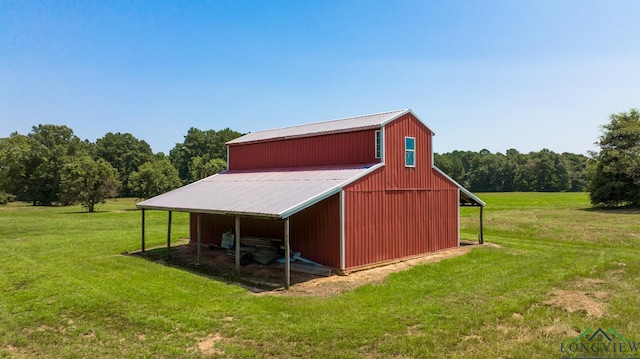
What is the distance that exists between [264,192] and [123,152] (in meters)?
92.7

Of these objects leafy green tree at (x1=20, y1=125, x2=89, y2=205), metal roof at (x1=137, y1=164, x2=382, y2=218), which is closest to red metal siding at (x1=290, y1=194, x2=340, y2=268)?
metal roof at (x1=137, y1=164, x2=382, y2=218)

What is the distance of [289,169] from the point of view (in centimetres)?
1900

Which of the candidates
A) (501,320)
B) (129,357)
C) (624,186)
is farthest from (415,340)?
(624,186)

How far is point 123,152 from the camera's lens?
3765 inches

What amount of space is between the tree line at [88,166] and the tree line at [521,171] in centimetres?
6919

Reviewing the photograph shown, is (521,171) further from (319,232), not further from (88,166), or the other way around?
(319,232)

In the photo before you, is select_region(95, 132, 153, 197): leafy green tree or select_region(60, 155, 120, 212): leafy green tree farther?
select_region(95, 132, 153, 197): leafy green tree

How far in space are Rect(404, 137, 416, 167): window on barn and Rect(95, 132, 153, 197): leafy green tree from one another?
8390cm

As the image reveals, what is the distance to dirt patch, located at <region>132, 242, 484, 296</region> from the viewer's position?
11805 millimetres

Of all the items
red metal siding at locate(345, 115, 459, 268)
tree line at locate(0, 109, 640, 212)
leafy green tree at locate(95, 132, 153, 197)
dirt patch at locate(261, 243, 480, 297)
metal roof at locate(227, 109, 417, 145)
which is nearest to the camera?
dirt patch at locate(261, 243, 480, 297)

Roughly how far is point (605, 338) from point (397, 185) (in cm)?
913

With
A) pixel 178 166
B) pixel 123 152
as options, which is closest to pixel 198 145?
pixel 178 166

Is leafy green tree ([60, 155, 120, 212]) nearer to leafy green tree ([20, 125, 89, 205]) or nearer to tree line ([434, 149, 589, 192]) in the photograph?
leafy green tree ([20, 125, 89, 205])

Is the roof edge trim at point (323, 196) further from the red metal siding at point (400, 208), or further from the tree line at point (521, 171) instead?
the tree line at point (521, 171)
